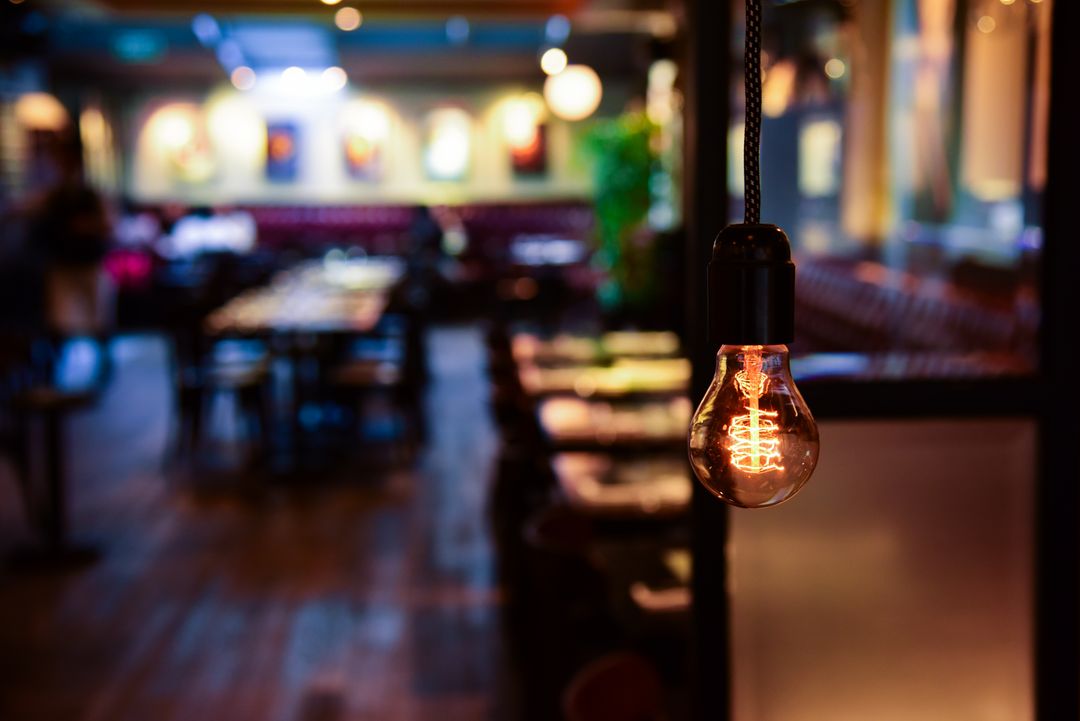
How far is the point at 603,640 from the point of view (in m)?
3.42

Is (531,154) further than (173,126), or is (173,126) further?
(531,154)

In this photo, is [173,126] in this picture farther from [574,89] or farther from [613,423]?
[613,423]

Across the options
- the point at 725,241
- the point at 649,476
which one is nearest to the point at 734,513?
the point at 725,241

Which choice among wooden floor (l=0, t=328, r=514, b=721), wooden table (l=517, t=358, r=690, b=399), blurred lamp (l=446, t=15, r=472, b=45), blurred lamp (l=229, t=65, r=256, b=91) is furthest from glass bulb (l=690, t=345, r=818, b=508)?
blurred lamp (l=229, t=65, r=256, b=91)

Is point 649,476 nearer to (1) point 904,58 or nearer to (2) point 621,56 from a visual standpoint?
(1) point 904,58

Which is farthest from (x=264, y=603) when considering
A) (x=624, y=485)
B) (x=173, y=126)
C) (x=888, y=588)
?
(x=173, y=126)

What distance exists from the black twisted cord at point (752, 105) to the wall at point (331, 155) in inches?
591

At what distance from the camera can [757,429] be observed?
42.3 inches

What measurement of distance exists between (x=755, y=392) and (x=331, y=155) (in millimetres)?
15665

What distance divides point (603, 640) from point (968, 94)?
6444 mm

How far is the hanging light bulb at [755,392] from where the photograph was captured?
1.07m

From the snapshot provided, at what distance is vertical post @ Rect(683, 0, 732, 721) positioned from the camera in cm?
200

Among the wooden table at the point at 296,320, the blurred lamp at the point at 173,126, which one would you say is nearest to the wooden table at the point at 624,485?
the wooden table at the point at 296,320

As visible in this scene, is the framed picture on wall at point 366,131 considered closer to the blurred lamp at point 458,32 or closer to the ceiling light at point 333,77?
the ceiling light at point 333,77
